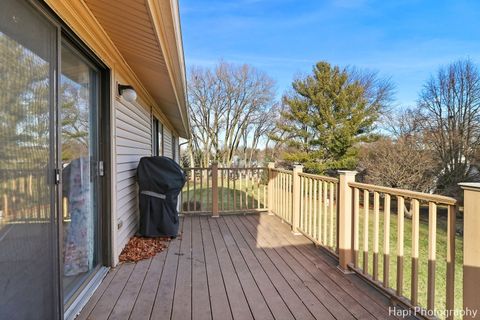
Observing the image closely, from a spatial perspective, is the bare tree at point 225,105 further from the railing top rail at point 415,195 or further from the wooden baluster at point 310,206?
the railing top rail at point 415,195

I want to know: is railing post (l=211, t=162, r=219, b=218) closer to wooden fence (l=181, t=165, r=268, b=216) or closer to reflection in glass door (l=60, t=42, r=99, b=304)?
wooden fence (l=181, t=165, r=268, b=216)

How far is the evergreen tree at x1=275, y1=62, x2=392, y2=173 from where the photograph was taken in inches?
578

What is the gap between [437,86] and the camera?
11.6m

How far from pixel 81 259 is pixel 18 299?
3.20ft

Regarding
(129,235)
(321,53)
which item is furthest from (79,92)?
(321,53)

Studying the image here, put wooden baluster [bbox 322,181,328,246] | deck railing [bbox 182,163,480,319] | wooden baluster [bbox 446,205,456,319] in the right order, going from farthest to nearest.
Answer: wooden baluster [bbox 322,181,328,246] < wooden baluster [bbox 446,205,456,319] < deck railing [bbox 182,163,480,319]

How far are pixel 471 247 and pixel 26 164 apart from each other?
224 centimetres

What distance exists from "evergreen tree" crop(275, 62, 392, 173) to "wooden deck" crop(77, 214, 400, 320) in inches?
471

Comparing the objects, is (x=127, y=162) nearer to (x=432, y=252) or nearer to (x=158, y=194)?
(x=158, y=194)

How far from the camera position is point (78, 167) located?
220 centimetres

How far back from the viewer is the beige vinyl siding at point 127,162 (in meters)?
3.07

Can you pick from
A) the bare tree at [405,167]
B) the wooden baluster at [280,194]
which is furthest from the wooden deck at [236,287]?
the bare tree at [405,167]

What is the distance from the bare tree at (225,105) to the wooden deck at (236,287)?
51.4ft

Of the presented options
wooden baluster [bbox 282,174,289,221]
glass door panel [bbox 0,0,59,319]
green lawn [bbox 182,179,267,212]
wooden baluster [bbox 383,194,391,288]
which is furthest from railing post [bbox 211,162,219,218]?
glass door panel [bbox 0,0,59,319]
